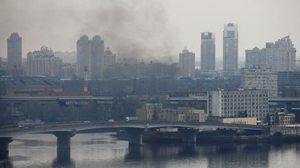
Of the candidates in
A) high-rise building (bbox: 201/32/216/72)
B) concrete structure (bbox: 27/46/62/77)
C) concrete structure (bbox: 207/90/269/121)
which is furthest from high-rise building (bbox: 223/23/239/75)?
concrete structure (bbox: 207/90/269/121)

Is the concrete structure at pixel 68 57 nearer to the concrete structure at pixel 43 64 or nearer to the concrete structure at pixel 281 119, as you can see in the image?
the concrete structure at pixel 43 64

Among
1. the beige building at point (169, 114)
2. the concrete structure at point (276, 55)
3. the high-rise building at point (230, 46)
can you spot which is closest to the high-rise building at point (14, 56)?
the beige building at point (169, 114)

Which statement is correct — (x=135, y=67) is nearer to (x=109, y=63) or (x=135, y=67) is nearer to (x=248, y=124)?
(x=109, y=63)

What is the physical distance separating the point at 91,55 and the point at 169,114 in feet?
93.1

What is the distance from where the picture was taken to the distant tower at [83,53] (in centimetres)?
5650

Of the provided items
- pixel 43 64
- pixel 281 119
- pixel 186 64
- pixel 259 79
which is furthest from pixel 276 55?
pixel 281 119

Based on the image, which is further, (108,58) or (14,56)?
(108,58)

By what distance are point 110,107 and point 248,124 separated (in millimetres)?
9092

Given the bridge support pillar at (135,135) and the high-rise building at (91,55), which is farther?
the high-rise building at (91,55)

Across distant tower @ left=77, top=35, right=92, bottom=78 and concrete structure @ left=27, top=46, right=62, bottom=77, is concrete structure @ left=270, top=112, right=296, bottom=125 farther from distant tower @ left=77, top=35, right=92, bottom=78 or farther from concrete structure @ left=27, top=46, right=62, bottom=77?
concrete structure @ left=27, top=46, right=62, bottom=77

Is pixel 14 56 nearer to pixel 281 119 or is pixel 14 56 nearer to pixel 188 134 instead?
pixel 281 119

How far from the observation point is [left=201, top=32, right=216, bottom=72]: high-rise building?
258 feet

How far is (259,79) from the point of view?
37656mm

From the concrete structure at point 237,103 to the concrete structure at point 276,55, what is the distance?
36162 millimetres
